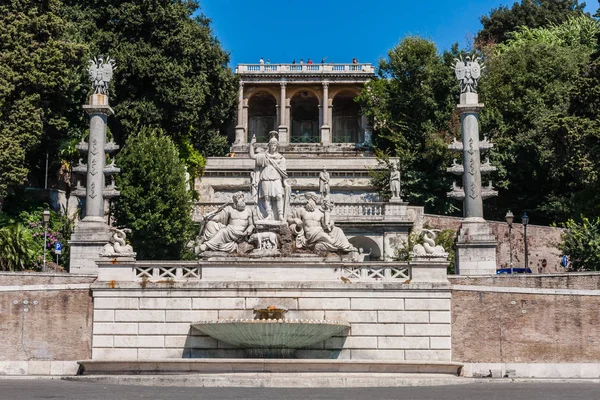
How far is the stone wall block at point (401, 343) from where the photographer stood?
28.2 meters

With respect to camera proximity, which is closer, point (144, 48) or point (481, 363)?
point (481, 363)

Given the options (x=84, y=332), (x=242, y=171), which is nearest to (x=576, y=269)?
(x=84, y=332)

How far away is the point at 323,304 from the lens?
28.4 meters

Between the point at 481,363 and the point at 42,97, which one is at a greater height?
the point at 42,97

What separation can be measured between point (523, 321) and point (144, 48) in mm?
24131

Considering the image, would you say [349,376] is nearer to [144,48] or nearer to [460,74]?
[460,74]

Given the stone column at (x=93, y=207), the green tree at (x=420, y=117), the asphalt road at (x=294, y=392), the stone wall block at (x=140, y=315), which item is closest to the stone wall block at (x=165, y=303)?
the stone wall block at (x=140, y=315)

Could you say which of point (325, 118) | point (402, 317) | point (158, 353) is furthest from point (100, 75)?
point (325, 118)

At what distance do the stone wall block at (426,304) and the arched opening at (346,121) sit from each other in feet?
141

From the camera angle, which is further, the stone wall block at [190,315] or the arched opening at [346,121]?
the arched opening at [346,121]

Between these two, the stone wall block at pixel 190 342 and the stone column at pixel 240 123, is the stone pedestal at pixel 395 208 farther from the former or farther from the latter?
the stone column at pixel 240 123

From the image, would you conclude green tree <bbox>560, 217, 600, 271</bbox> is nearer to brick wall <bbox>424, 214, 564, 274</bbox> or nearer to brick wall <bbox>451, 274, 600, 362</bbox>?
brick wall <bbox>451, 274, 600, 362</bbox>

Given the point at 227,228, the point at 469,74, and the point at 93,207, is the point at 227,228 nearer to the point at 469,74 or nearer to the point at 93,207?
the point at 93,207

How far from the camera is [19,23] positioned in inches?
1505
